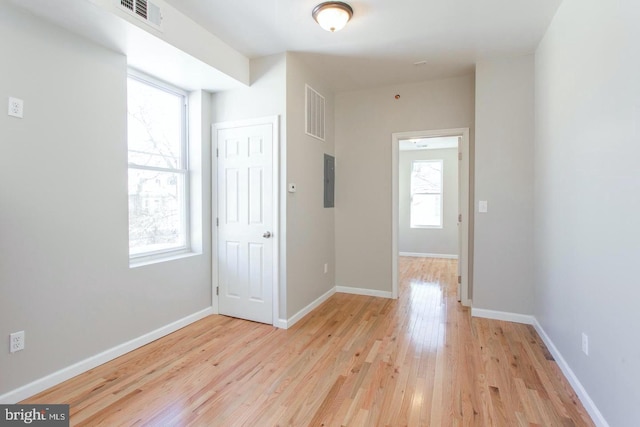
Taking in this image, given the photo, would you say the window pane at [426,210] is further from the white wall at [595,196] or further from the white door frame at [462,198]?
the white wall at [595,196]

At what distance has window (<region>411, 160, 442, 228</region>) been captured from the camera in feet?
23.7

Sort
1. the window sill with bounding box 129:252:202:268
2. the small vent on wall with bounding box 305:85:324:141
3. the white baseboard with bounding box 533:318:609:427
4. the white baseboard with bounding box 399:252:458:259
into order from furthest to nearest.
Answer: the white baseboard with bounding box 399:252:458:259 < the small vent on wall with bounding box 305:85:324:141 < the window sill with bounding box 129:252:202:268 < the white baseboard with bounding box 533:318:609:427

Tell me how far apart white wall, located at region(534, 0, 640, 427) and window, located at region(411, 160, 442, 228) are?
4547mm

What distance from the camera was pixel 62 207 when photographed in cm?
219

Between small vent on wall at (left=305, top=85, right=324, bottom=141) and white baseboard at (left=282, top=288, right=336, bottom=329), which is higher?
small vent on wall at (left=305, top=85, right=324, bottom=141)

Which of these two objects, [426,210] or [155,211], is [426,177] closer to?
[426,210]

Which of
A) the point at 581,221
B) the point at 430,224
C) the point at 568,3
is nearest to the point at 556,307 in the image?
the point at 581,221

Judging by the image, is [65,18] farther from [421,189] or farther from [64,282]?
[421,189]

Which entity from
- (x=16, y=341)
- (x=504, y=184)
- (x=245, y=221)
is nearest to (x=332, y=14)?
(x=245, y=221)

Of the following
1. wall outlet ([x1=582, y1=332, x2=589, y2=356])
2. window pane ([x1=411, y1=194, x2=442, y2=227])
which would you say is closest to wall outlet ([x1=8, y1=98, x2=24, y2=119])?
wall outlet ([x1=582, y1=332, x2=589, y2=356])

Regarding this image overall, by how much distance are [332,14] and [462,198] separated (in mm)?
2448

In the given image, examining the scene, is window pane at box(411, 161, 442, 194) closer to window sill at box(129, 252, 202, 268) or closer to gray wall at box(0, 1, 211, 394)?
window sill at box(129, 252, 202, 268)

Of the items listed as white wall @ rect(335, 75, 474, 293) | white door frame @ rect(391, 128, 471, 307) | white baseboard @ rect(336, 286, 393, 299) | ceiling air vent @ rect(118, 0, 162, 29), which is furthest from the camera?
white baseboard @ rect(336, 286, 393, 299)

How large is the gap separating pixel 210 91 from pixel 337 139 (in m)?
1.71
